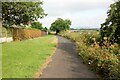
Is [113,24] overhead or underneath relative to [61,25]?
overhead

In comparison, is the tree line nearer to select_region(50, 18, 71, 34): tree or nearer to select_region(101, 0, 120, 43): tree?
select_region(101, 0, 120, 43): tree

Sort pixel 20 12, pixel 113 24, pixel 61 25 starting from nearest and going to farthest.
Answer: pixel 113 24 → pixel 20 12 → pixel 61 25

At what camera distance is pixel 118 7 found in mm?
20812

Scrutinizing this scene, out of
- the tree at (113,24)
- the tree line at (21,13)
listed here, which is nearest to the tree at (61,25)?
the tree line at (21,13)

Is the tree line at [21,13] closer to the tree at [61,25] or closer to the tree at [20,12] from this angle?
the tree at [20,12]

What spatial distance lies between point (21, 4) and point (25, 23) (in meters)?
5.60

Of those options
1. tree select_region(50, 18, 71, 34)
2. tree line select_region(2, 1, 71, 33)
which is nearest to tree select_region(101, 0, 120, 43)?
tree line select_region(2, 1, 71, 33)

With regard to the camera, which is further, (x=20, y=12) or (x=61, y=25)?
(x=61, y=25)

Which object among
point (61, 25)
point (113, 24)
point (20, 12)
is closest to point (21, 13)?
point (20, 12)

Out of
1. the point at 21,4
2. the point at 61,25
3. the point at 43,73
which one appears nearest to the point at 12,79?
the point at 43,73

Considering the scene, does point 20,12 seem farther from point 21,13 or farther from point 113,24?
point 113,24

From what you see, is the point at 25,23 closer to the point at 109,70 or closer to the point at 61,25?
the point at 109,70

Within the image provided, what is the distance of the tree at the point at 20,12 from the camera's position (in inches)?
1344

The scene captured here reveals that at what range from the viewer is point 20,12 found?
3597 centimetres
